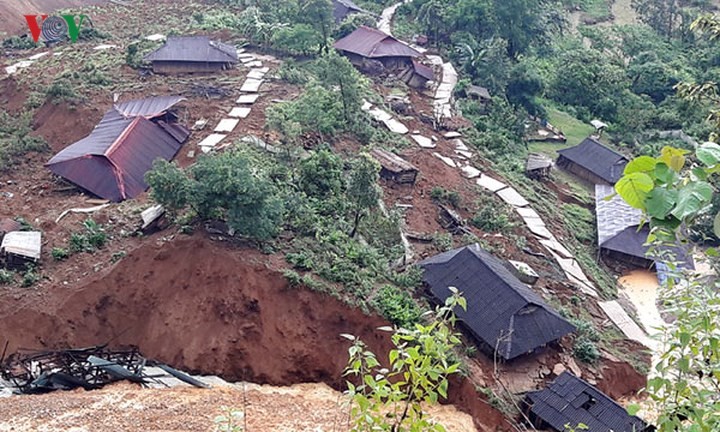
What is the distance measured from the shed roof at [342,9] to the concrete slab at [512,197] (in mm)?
16820

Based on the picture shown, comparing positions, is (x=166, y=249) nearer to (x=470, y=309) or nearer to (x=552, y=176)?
(x=470, y=309)

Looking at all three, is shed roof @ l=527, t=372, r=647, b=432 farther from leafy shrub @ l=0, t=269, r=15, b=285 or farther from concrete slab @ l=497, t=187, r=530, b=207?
leafy shrub @ l=0, t=269, r=15, b=285

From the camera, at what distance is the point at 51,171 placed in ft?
59.9

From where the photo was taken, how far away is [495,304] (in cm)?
1425

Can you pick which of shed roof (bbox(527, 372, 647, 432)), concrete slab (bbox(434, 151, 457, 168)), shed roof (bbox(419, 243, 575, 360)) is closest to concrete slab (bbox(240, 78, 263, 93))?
concrete slab (bbox(434, 151, 457, 168))

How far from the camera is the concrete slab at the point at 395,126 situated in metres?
22.9

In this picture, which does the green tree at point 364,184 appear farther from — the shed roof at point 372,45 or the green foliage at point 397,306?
the shed roof at point 372,45

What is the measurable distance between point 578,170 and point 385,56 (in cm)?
969

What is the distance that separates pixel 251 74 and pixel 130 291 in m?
12.9

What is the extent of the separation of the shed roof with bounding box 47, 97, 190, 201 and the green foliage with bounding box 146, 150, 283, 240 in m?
3.53

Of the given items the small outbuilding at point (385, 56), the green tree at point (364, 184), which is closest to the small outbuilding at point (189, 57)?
the small outbuilding at point (385, 56)

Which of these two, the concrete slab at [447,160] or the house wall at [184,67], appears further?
the house wall at [184,67]

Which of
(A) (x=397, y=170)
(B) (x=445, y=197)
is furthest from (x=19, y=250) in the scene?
(B) (x=445, y=197)

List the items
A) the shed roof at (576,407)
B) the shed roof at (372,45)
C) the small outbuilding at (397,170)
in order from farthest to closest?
1. the shed roof at (372,45)
2. the small outbuilding at (397,170)
3. the shed roof at (576,407)
